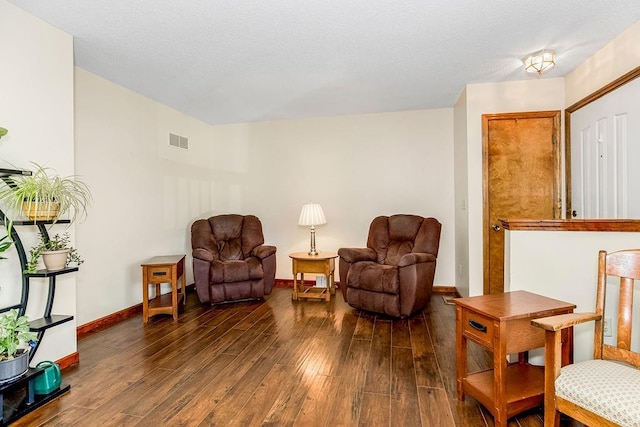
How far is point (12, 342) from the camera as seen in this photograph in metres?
1.81

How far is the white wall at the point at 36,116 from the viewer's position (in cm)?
209

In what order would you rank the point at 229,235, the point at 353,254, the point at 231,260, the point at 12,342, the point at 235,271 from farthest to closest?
1. the point at 229,235
2. the point at 231,260
3. the point at 235,271
4. the point at 353,254
5. the point at 12,342

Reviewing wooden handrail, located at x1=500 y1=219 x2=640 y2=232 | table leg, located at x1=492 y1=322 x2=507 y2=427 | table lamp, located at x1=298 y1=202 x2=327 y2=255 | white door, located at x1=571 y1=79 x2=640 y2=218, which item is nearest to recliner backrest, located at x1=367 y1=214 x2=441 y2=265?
table lamp, located at x1=298 y1=202 x2=327 y2=255

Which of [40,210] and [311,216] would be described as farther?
[311,216]

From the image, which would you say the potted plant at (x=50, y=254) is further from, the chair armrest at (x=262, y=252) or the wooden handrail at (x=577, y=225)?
the wooden handrail at (x=577, y=225)

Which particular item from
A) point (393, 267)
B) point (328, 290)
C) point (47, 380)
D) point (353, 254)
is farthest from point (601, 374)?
point (328, 290)

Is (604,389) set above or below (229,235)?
below

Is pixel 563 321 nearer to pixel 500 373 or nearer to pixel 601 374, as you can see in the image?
pixel 601 374

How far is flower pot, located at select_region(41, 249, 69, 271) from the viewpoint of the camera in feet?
7.00

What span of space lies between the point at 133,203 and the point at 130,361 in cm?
183

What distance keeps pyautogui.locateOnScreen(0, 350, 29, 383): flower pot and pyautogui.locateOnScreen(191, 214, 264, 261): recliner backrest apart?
7.66ft

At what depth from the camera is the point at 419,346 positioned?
8.93ft

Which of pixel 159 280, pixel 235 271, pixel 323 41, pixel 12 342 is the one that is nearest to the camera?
pixel 12 342

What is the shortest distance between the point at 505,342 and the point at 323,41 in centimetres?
233
